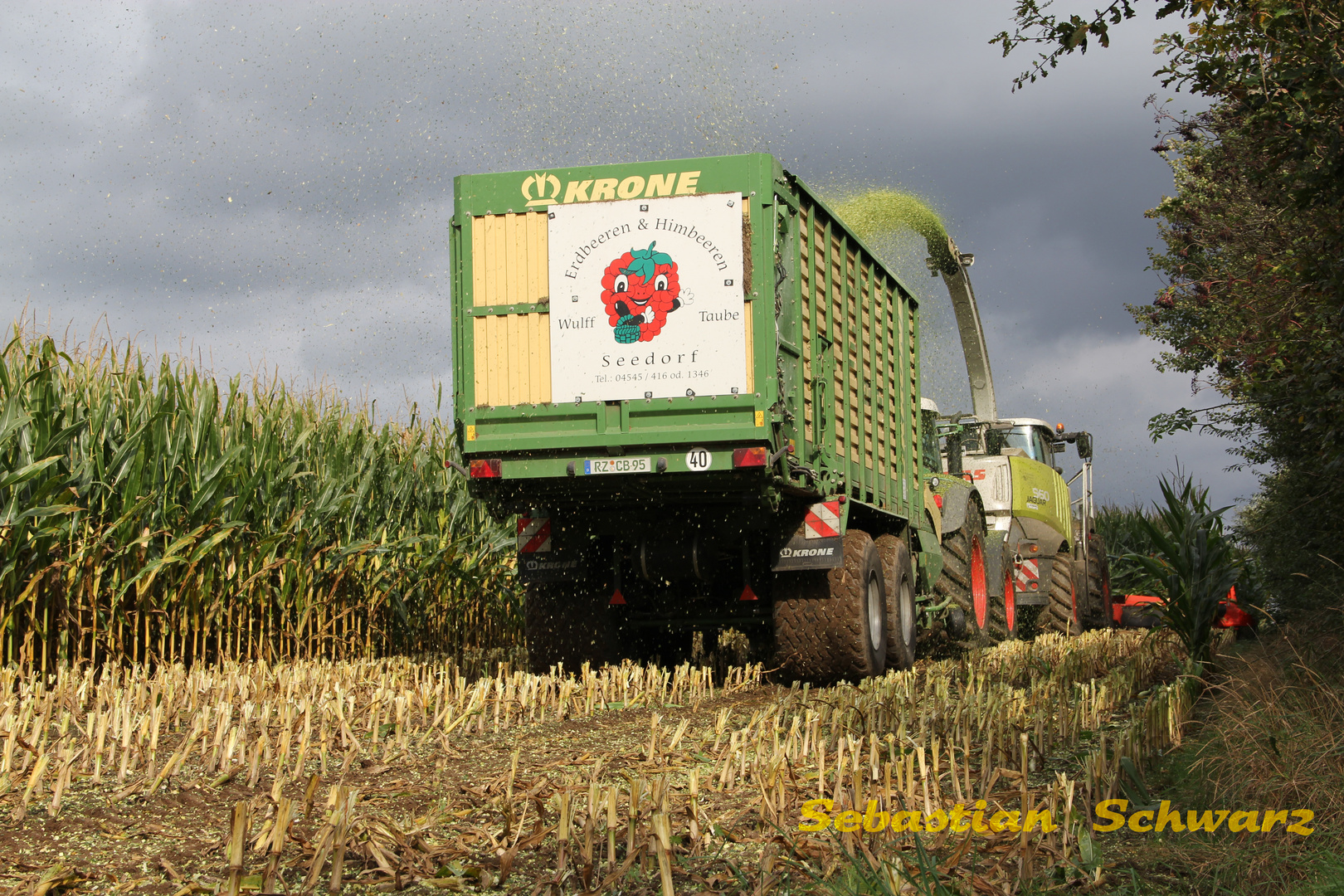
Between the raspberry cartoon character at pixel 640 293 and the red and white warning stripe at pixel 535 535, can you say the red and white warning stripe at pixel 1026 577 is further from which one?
the raspberry cartoon character at pixel 640 293

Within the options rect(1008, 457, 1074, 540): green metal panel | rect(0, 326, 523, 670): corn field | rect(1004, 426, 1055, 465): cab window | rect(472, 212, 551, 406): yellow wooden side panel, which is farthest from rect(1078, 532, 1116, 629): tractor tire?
rect(472, 212, 551, 406): yellow wooden side panel

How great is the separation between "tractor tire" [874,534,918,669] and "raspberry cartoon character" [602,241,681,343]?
9.06 feet

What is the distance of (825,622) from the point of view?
7.77m

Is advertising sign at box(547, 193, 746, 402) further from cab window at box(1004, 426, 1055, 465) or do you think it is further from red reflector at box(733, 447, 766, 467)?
cab window at box(1004, 426, 1055, 465)

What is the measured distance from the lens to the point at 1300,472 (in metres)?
10.5

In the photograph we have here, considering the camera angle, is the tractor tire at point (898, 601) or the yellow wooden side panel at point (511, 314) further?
the tractor tire at point (898, 601)

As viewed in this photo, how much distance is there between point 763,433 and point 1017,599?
8178mm

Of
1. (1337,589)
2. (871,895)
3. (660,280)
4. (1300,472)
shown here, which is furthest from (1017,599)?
(871,895)

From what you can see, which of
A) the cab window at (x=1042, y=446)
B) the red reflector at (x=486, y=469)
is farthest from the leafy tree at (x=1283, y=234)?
the red reflector at (x=486, y=469)

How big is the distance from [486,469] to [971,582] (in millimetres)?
6090

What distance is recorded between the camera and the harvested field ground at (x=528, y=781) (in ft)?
10.6

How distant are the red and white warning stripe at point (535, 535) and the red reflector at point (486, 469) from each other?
2.98 feet

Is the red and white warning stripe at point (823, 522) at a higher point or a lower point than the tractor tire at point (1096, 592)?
higher

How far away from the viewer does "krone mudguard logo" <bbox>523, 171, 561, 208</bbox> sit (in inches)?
288
